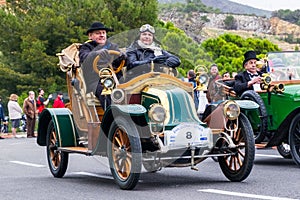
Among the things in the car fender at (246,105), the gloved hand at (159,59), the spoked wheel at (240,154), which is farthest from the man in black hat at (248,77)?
the gloved hand at (159,59)

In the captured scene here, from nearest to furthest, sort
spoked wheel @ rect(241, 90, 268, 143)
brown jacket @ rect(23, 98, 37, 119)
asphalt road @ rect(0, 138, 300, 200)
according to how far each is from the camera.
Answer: asphalt road @ rect(0, 138, 300, 200) → spoked wheel @ rect(241, 90, 268, 143) → brown jacket @ rect(23, 98, 37, 119)

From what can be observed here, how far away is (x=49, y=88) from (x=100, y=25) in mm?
28631

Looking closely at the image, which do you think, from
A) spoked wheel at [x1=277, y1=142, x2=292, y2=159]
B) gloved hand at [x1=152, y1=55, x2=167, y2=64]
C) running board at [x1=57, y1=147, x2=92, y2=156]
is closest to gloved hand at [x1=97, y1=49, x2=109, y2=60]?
gloved hand at [x1=152, y1=55, x2=167, y2=64]

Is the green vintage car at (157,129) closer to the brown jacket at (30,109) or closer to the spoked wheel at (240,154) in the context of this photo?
the spoked wheel at (240,154)

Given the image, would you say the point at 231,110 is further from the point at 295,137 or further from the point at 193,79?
the point at 295,137

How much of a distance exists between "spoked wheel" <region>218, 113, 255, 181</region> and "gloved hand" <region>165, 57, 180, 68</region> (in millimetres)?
1126

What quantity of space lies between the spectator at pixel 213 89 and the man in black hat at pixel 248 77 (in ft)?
1.20

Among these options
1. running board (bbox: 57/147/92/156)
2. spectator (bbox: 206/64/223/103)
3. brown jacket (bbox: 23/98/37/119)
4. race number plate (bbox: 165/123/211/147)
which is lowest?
running board (bbox: 57/147/92/156)

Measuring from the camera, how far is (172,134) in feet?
30.5

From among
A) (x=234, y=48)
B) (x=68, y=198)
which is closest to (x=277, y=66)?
(x=68, y=198)

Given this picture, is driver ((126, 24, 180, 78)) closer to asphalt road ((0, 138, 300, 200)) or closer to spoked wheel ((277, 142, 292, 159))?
asphalt road ((0, 138, 300, 200))

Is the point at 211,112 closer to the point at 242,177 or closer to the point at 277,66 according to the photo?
the point at 242,177

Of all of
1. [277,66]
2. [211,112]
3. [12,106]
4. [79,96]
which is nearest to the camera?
[211,112]

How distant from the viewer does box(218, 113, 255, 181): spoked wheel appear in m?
9.56
